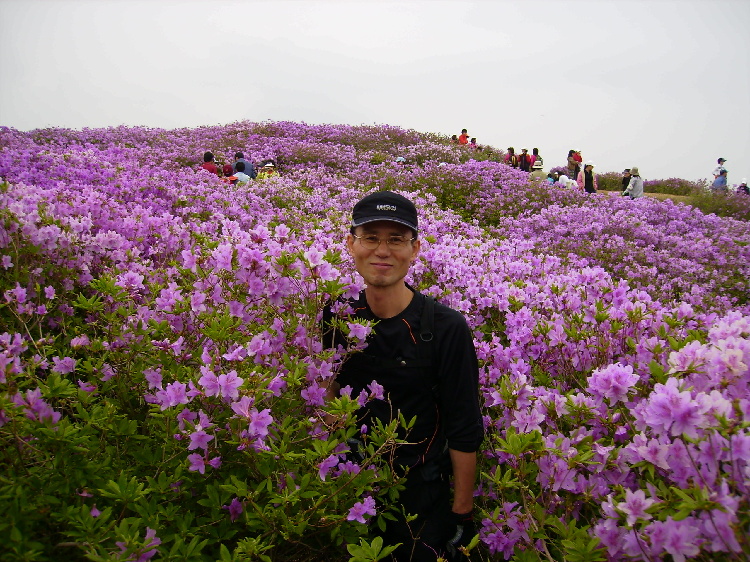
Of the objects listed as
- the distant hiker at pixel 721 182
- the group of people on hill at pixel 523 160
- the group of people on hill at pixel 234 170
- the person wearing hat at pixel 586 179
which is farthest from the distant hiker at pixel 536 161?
the group of people on hill at pixel 234 170

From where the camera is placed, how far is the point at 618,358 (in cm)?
325

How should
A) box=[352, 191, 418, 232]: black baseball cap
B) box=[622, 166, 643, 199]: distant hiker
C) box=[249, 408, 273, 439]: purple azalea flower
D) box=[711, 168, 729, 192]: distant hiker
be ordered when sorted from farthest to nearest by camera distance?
1. box=[711, 168, 729, 192]: distant hiker
2. box=[622, 166, 643, 199]: distant hiker
3. box=[352, 191, 418, 232]: black baseball cap
4. box=[249, 408, 273, 439]: purple azalea flower

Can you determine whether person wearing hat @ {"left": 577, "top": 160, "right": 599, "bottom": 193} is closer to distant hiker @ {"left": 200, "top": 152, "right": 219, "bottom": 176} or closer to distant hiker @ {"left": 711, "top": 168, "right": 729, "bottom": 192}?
distant hiker @ {"left": 711, "top": 168, "right": 729, "bottom": 192}

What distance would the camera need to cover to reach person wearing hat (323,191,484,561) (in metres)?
2.50

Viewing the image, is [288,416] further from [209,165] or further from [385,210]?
[209,165]

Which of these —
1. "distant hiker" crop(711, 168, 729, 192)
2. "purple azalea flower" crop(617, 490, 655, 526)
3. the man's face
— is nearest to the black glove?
"purple azalea flower" crop(617, 490, 655, 526)

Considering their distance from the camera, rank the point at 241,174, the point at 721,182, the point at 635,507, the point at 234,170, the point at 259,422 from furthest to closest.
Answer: the point at 721,182
the point at 234,170
the point at 241,174
the point at 259,422
the point at 635,507

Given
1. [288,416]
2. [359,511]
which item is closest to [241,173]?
[288,416]

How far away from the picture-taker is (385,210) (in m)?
2.50

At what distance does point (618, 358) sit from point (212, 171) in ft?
38.8

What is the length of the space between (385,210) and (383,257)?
26 cm

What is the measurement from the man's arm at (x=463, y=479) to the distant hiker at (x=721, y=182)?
2177cm

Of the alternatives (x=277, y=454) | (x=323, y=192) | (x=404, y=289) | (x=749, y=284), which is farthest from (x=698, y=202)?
(x=277, y=454)

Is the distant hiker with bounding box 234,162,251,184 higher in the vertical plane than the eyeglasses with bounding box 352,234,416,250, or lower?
higher
